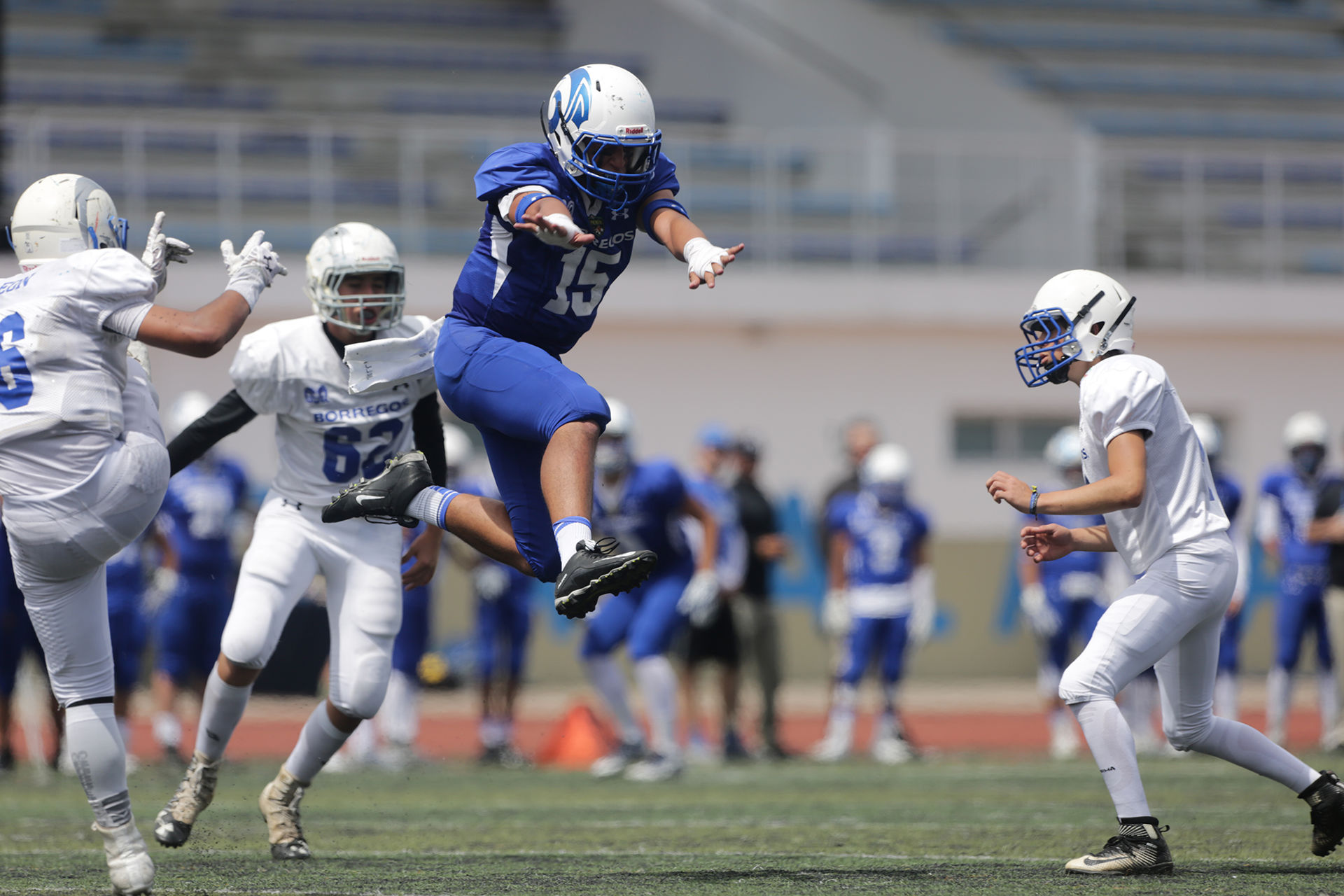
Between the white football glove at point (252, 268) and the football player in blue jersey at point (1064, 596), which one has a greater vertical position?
the white football glove at point (252, 268)

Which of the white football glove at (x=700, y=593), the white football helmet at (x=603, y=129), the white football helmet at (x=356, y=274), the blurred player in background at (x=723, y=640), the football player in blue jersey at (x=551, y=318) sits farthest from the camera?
the blurred player in background at (x=723, y=640)

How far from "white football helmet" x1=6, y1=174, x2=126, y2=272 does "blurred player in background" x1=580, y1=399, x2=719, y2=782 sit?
14.8ft

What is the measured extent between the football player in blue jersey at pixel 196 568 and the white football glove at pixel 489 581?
1.59 m

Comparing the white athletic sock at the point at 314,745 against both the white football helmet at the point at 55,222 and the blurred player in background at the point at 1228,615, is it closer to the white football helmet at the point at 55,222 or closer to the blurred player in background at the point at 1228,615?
the white football helmet at the point at 55,222

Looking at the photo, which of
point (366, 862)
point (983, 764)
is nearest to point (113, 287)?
point (366, 862)

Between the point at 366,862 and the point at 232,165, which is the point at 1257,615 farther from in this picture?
the point at 366,862

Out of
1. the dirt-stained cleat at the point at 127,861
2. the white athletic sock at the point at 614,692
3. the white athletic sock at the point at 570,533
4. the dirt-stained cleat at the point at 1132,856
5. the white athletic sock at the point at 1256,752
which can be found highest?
the white athletic sock at the point at 570,533

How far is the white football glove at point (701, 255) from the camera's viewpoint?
4.34m

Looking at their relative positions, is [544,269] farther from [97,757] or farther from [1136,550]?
[1136,550]

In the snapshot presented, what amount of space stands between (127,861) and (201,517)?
5989 mm

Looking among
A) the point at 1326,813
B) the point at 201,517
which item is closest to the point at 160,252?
the point at 1326,813

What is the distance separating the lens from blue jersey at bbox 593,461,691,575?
9320mm

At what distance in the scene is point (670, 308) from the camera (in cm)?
1577

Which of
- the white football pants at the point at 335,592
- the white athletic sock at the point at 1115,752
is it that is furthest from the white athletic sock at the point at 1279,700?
the white football pants at the point at 335,592
